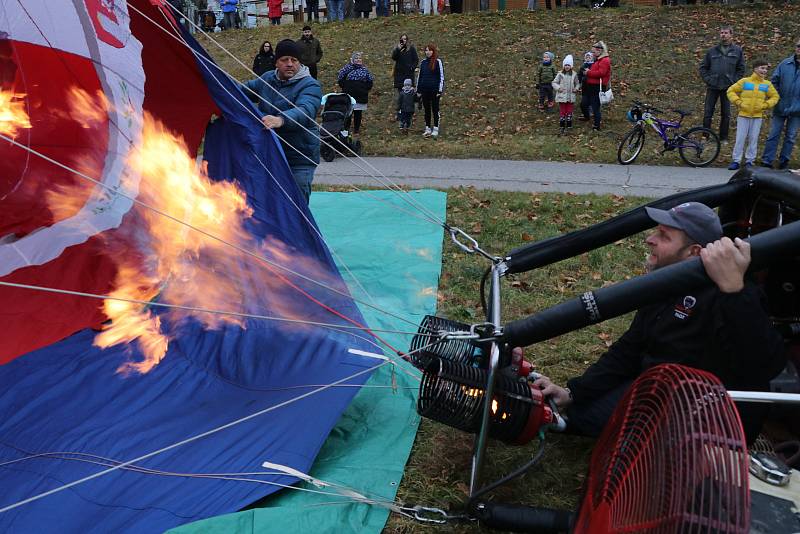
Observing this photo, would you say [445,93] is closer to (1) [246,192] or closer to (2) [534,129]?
(2) [534,129]

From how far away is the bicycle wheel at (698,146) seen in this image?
1098cm

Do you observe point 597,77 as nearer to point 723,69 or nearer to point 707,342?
point 723,69

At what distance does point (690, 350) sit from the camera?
10.1ft

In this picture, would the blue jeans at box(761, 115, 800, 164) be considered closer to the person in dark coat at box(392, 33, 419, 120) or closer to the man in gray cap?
the person in dark coat at box(392, 33, 419, 120)

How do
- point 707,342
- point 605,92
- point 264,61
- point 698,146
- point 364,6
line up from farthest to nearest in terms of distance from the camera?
1. point 364,6
2. point 264,61
3. point 605,92
4. point 698,146
5. point 707,342

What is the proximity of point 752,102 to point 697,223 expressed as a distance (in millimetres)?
8419

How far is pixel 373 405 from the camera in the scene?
4121 millimetres

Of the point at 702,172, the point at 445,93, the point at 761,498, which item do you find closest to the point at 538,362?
the point at 761,498

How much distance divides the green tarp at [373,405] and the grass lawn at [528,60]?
18.0 feet

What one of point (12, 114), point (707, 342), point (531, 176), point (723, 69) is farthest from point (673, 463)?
point (723, 69)

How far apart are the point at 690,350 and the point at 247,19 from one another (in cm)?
2598

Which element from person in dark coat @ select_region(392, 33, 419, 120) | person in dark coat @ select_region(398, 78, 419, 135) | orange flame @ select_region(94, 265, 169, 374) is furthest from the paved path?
orange flame @ select_region(94, 265, 169, 374)

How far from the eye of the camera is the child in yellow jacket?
10305 mm

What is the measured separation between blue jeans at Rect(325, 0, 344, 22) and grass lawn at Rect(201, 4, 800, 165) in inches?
31.5
